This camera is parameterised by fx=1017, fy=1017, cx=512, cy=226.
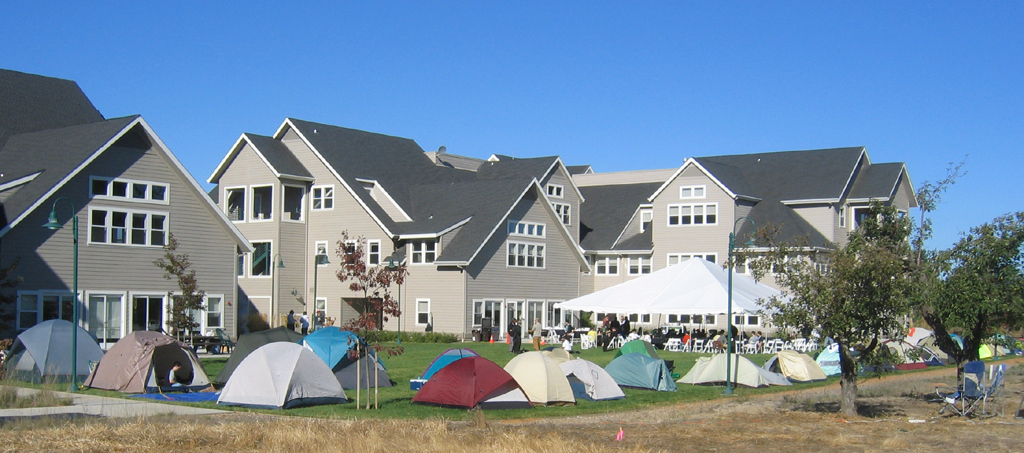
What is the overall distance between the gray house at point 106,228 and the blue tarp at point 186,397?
40.0ft

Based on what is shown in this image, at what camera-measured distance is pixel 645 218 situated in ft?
186

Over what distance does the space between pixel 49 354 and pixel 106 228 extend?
11354 mm

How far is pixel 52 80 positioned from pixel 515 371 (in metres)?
33.2

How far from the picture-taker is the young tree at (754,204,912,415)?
62.1ft

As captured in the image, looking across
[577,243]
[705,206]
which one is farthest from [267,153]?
[705,206]

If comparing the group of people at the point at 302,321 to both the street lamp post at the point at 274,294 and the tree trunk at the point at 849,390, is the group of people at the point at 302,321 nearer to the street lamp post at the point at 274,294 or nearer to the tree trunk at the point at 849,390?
the street lamp post at the point at 274,294

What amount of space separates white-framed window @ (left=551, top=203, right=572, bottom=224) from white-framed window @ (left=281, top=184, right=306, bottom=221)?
1292 cm

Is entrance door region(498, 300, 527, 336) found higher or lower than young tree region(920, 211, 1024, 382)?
lower

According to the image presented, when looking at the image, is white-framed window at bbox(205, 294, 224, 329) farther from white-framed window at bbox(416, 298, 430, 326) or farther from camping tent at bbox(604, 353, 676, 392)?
camping tent at bbox(604, 353, 676, 392)

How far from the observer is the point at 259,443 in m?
14.8

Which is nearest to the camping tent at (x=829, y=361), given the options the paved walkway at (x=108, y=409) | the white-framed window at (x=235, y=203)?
the paved walkway at (x=108, y=409)

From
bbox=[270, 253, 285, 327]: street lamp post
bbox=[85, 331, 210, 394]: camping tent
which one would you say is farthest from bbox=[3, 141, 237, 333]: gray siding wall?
bbox=[85, 331, 210, 394]: camping tent

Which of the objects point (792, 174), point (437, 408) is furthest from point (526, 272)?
point (437, 408)

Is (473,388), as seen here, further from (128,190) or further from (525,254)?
(525,254)
